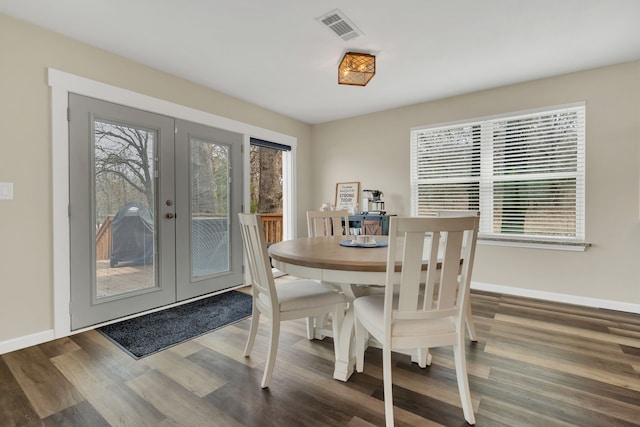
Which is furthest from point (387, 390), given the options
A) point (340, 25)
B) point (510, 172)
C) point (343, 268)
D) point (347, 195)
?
point (347, 195)

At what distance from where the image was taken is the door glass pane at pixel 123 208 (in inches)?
103

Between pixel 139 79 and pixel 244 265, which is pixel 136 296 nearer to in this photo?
pixel 244 265

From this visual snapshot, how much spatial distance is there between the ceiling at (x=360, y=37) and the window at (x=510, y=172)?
520 mm

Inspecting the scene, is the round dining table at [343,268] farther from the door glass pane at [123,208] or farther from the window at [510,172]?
the window at [510,172]

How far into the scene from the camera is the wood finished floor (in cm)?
149

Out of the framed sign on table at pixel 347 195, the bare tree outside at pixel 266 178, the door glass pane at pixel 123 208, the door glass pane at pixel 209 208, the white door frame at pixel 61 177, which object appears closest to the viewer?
the white door frame at pixel 61 177

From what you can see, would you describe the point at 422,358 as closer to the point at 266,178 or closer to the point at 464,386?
the point at 464,386

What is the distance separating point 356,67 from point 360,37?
259 mm

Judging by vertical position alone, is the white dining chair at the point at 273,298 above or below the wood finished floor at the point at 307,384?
above

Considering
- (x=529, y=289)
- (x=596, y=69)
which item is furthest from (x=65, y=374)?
(x=596, y=69)

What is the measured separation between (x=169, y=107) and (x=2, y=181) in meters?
1.46

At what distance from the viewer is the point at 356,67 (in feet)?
8.77

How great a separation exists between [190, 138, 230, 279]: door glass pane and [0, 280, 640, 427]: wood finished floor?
1.21 m

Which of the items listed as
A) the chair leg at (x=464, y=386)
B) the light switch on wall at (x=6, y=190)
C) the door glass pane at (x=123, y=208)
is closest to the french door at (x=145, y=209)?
the door glass pane at (x=123, y=208)
